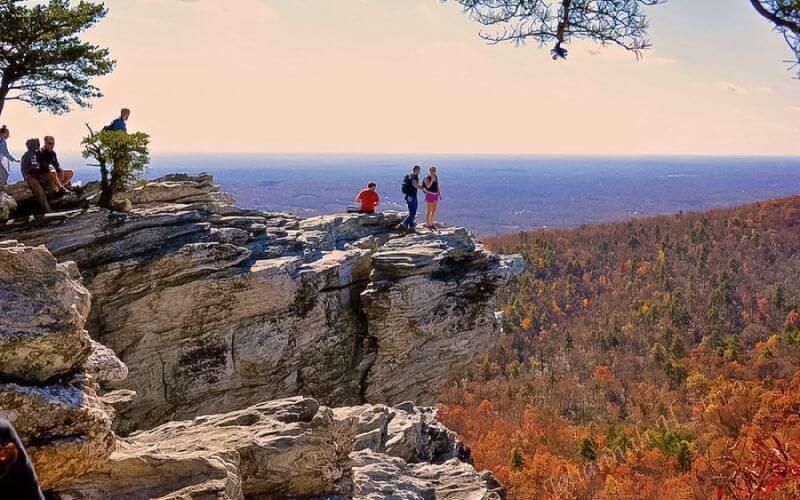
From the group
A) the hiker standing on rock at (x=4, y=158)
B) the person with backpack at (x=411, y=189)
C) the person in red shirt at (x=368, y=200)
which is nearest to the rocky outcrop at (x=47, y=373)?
the hiker standing on rock at (x=4, y=158)

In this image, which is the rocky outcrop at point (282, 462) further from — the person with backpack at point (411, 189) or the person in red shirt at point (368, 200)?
the person in red shirt at point (368, 200)

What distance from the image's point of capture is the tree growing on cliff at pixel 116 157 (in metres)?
15.9

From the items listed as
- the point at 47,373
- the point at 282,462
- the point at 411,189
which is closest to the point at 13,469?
the point at 47,373

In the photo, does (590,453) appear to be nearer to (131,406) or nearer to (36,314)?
(131,406)

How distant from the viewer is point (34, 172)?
15.8 m

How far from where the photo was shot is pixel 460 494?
13.9m

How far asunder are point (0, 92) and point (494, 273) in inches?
644

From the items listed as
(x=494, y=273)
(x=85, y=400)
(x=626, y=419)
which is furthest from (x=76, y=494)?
(x=626, y=419)

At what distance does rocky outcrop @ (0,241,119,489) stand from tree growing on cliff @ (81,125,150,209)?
8.31 meters

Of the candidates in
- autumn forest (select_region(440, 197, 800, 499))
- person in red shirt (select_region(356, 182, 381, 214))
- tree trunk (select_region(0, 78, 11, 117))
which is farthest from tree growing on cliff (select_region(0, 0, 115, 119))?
autumn forest (select_region(440, 197, 800, 499))

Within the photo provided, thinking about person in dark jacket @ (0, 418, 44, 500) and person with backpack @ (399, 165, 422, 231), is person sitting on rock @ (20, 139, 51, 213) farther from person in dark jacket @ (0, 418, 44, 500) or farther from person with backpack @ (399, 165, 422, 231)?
person in dark jacket @ (0, 418, 44, 500)

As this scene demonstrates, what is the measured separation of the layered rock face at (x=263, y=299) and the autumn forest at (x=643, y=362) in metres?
9.55

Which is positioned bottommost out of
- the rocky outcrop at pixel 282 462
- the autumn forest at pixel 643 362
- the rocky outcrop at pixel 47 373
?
the autumn forest at pixel 643 362

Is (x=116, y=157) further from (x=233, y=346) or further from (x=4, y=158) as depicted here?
(x=233, y=346)
